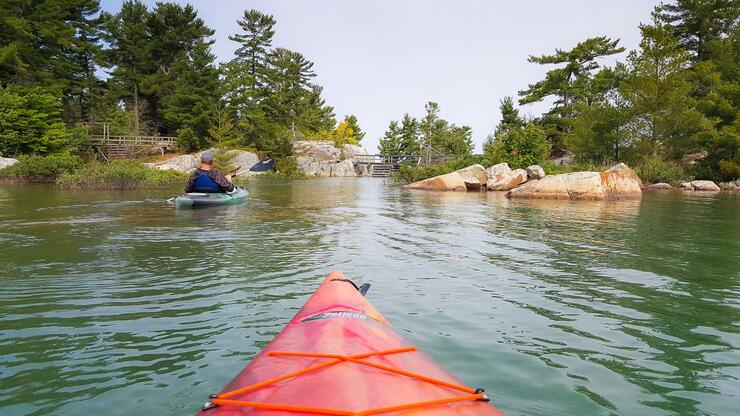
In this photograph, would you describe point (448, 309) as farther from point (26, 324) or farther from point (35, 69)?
point (35, 69)

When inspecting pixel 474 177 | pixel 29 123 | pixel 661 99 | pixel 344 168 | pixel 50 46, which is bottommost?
pixel 474 177

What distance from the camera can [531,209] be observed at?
1514 centimetres

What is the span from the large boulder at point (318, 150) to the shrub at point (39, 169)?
1105 inches

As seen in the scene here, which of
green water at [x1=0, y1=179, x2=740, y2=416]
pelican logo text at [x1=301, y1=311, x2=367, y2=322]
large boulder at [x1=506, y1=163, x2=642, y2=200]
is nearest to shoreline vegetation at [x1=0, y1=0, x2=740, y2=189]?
large boulder at [x1=506, y1=163, x2=642, y2=200]

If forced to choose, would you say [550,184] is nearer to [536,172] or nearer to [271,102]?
[536,172]

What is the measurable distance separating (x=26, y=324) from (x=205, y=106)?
4198cm

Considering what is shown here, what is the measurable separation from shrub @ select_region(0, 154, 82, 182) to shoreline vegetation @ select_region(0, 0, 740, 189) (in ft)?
0.26

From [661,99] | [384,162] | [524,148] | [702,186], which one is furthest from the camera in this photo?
[384,162]

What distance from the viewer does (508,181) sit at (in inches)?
945

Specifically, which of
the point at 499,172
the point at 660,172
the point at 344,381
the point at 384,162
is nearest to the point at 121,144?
the point at 384,162

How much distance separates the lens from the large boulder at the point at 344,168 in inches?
2132

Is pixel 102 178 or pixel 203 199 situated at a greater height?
pixel 102 178

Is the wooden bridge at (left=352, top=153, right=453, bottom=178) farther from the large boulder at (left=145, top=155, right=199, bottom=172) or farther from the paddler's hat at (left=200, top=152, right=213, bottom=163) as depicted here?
the paddler's hat at (left=200, top=152, right=213, bottom=163)

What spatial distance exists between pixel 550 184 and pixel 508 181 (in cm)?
421
